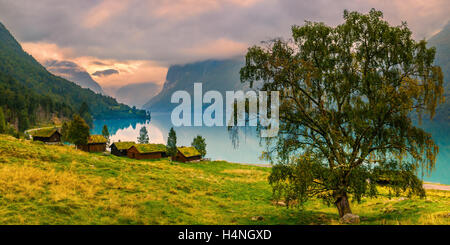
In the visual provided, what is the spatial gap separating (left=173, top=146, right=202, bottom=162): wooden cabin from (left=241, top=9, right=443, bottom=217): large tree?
5701 cm

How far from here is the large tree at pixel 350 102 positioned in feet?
43.8

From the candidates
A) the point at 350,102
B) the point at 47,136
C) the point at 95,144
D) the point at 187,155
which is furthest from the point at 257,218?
the point at 47,136

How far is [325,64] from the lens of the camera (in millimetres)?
14844

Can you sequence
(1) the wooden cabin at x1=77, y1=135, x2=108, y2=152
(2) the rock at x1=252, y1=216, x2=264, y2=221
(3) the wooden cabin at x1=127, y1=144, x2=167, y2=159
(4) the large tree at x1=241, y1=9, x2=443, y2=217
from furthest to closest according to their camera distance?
(1) the wooden cabin at x1=77, y1=135, x2=108, y2=152 < (3) the wooden cabin at x1=127, y1=144, x2=167, y2=159 < (2) the rock at x1=252, y1=216, x2=264, y2=221 < (4) the large tree at x1=241, y1=9, x2=443, y2=217

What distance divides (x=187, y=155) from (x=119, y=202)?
182 ft

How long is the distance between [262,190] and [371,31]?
21.9 m

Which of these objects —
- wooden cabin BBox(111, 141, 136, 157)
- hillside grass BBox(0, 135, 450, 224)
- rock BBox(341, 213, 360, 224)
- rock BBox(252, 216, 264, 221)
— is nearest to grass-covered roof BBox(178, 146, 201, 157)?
wooden cabin BBox(111, 141, 136, 157)

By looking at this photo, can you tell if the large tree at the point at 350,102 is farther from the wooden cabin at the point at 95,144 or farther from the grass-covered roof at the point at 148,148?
the wooden cabin at the point at 95,144

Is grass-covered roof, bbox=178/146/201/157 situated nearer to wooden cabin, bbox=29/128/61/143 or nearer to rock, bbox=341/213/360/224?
wooden cabin, bbox=29/128/61/143

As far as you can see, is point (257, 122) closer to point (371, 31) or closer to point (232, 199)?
point (371, 31)

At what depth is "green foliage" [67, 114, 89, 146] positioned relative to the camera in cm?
6425

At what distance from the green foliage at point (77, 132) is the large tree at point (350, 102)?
6418 centimetres

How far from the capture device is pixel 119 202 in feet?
51.3
